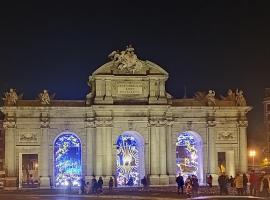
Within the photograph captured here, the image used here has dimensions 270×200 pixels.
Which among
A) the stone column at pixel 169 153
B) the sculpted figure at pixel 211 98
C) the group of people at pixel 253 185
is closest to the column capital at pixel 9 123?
the stone column at pixel 169 153

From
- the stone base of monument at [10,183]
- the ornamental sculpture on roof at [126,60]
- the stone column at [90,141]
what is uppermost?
the ornamental sculpture on roof at [126,60]

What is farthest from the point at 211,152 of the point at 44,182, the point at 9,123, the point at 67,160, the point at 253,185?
the point at 253,185

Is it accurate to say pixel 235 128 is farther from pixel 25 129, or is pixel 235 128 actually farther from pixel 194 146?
pixel 25 129

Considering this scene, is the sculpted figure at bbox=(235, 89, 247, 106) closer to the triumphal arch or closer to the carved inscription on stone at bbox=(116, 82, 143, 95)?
the triumphal arch

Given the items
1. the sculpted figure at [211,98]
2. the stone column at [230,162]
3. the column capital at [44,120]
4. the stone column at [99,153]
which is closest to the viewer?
the stone column at [99,153]

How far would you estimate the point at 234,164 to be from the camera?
69.3m

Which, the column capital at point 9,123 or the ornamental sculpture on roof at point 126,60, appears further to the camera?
the ornamental sculpture on roof at point 126,60

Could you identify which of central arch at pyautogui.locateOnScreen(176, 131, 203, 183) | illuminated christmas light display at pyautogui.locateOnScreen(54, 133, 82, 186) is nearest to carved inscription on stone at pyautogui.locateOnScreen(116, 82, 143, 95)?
illuminated christmas light display at pyautogui.locateOnScreen(54, 133, 82, 186)

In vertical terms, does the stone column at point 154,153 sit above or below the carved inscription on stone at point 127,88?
below

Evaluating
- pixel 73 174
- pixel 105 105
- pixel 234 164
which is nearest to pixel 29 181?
pixel 73 174

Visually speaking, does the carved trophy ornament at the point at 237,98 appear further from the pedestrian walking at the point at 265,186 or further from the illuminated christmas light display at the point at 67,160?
the pedestrian walking at the point at 265,186

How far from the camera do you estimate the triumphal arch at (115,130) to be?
65.3m

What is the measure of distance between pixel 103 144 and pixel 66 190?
8059 mm

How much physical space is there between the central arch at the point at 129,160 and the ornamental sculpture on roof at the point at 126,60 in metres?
6.14
